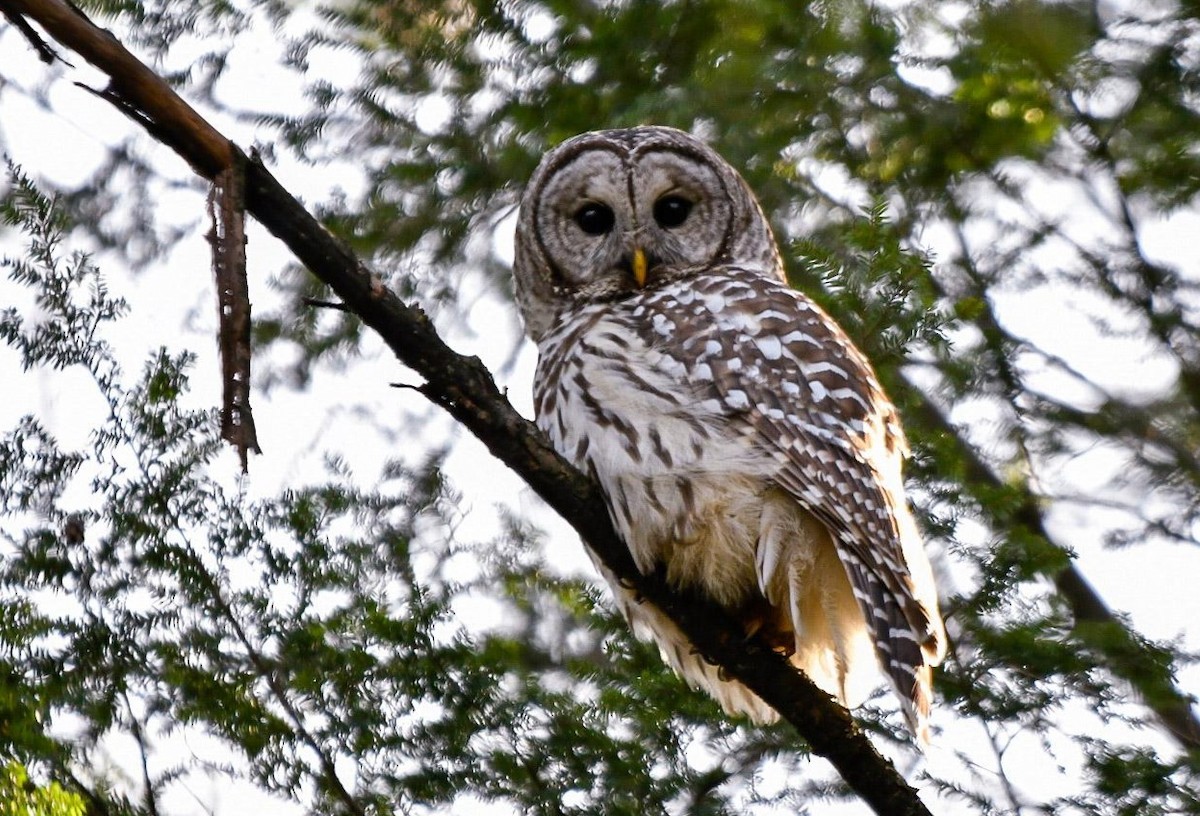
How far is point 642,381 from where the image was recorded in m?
3.81

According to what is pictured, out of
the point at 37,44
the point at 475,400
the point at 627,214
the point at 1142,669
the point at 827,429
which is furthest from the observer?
the point at 627,214

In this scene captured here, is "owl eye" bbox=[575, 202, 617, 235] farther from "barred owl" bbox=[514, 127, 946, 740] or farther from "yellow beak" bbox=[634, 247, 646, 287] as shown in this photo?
"barred owl" bbox=[514, 127, 946, 740]

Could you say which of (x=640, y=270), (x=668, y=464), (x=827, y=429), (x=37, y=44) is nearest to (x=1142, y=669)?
(x=827, y=429)

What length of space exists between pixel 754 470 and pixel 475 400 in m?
0.87

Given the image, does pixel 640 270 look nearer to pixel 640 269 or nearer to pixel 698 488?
pixel 640 269

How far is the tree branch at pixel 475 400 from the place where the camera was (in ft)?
8.24

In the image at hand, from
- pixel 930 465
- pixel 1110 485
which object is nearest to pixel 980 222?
pixel 1110 485

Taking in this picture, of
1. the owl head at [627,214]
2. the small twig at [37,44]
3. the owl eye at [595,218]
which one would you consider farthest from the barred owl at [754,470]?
the small twig at [37,44]

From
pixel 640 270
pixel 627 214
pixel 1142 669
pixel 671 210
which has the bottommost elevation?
pixel 1142 669

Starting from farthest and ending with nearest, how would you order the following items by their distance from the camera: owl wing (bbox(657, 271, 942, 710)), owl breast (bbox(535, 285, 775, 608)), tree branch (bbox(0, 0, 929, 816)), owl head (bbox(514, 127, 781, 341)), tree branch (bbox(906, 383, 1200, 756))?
1. owl head (bbox(514, 127, 781, 341))
2. tree branch (bbox(906, 383, 1200, 756))
3. owl breast (bbox(535, 285, 775, 608))
4. owl wing (bbox(657, 271, 942, 710))
5. tree branch (bbox(0, 0, 929, 816))

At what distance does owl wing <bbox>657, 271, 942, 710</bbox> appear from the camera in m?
3.46

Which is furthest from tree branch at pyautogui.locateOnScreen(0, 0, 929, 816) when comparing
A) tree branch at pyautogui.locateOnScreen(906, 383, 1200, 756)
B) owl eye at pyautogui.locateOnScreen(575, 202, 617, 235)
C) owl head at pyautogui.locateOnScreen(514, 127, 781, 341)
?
owl eye at pyautogui.locateOnScreen(575, 202, 617, 235)

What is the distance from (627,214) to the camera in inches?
185

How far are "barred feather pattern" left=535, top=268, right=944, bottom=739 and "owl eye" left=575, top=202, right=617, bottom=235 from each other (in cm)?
81
